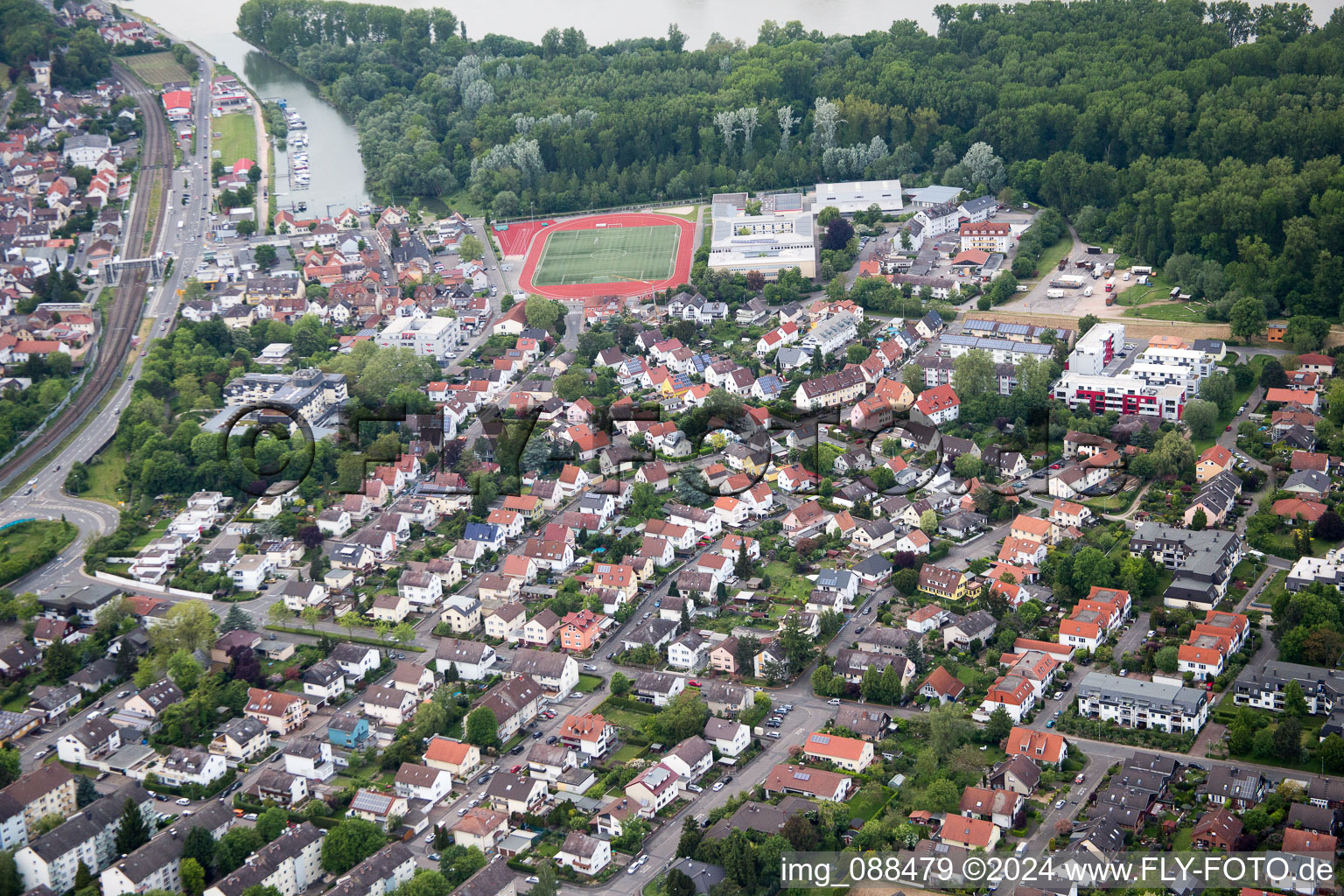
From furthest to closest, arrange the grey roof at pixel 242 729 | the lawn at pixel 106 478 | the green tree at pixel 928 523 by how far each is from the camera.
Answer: the lawn at pixel 106 478, the green tree at pixel 928 523, the grey roof at pixel 242 729

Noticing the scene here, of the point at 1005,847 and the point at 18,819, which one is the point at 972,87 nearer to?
the point at 1005,847

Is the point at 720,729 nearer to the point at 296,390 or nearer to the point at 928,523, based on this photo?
the point at 928,523

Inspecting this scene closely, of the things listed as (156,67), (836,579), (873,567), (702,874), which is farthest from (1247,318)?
(156,67)

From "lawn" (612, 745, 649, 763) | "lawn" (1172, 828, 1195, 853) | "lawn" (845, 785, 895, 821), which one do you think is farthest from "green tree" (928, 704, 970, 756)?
"lawn" (612, 745, 649, 763)

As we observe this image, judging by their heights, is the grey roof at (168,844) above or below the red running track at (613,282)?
below

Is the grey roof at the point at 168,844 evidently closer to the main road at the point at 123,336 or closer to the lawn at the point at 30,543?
the main road at the point at 123,336

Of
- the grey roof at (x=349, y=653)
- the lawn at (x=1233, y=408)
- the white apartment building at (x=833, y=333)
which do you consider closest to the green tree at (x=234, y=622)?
the grey roof at (x=349, y=653)

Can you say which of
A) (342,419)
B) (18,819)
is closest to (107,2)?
(342,419)

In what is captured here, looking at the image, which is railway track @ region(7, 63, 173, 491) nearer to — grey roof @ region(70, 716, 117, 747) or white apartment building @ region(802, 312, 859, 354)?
grey roof @ region(70, 716, 117, 747)
